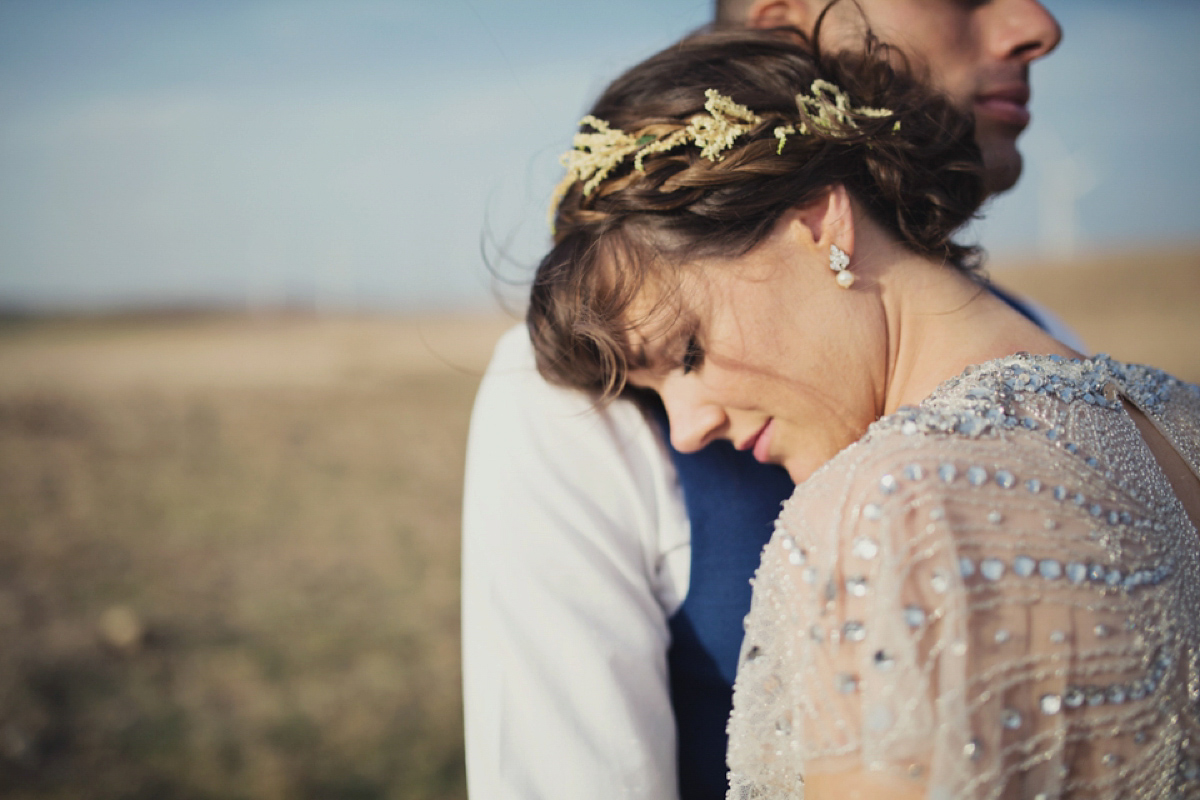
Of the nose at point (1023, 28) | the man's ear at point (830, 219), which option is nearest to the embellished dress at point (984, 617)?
the man's ear at point (830, 219)

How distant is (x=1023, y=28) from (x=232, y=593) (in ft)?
21.9

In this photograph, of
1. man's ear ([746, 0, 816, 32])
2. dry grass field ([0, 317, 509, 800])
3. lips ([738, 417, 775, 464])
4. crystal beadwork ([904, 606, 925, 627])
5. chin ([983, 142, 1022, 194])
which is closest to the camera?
crystal beadwork ([904, 606, 925, 627])

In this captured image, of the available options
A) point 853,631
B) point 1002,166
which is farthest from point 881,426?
point 1002,166

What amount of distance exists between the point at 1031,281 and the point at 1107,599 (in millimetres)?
39356

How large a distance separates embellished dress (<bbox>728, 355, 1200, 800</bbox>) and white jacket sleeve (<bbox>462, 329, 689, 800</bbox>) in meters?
0.55

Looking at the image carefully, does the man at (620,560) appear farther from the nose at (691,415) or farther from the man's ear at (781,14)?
the nose at (691,415)

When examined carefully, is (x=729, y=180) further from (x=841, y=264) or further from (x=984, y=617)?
(x=984, y=617)

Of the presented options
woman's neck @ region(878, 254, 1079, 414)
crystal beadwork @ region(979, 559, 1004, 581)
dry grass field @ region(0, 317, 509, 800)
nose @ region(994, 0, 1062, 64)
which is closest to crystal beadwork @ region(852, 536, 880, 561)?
crystal beadwork @ region(979, 559, 1004, 581)

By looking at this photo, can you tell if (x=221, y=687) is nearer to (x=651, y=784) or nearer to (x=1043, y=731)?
(x=651, y=784)

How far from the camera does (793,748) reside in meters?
1.30

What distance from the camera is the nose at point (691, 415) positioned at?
1.88m

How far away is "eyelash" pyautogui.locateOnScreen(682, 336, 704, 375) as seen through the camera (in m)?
1.83

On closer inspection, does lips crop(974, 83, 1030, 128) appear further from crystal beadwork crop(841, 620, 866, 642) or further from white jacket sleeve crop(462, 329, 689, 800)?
crystal beadwork crop(841, 620, 866, 642)

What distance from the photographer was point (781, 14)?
2.20 m
